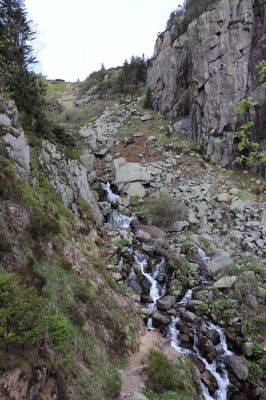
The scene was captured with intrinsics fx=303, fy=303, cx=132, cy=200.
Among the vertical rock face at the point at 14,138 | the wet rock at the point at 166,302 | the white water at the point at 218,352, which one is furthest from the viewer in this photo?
the wet rock at the point at 166,302

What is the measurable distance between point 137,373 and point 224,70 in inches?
1021

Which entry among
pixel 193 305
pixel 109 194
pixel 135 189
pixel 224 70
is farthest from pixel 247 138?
pixel 224 70

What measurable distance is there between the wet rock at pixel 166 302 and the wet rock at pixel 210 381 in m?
3.27

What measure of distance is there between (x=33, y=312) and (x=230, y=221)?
16.7 meters

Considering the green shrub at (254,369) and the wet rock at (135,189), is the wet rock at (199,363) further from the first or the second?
the wet rock at (135,189)

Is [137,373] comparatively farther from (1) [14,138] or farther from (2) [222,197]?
(2) [222,197]

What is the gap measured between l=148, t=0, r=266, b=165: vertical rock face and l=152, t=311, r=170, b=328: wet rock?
55.3ft

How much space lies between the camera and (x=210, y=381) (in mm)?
10672

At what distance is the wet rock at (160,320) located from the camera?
41.7ft

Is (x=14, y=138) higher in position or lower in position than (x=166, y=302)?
higher

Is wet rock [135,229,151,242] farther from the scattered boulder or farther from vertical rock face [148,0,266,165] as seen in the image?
vertical rock face [148,0,266,165]

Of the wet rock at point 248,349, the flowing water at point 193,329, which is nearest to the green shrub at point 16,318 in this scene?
the flowing water at point 193,329

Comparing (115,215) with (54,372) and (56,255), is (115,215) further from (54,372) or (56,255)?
(54,372)

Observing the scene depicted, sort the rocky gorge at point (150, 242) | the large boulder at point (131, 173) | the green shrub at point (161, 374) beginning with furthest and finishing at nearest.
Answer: the large boulder at point (131, 173)
the green shrub at point (161, 374)
the rocky gorge at point (150, 242)
